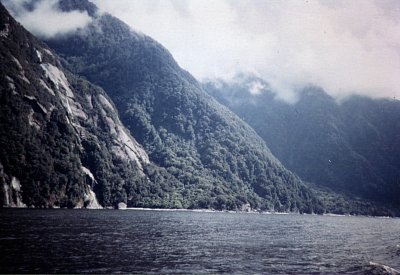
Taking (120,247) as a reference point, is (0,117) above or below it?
above

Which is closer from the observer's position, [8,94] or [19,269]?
[19,269]

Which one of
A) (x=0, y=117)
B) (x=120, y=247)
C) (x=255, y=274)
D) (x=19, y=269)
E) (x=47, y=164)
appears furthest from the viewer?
(x=47, y=164)

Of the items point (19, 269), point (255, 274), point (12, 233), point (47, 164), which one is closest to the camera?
point (19, 269)

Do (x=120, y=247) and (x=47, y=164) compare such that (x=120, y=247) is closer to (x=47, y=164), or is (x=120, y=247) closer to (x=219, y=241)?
(x=219, y=241)

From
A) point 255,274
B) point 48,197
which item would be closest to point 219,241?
point 255,274

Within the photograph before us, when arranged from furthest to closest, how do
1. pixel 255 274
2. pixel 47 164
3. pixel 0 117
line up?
pixel 47 164
pixel 0 117
pixel 255 274

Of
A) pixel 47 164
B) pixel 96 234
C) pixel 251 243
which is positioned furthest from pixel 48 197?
pixel 251 243

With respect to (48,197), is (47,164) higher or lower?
higher

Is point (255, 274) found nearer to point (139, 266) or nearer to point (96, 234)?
point (139, 266)

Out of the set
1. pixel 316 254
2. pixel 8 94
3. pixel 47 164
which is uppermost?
pixel 8 94
